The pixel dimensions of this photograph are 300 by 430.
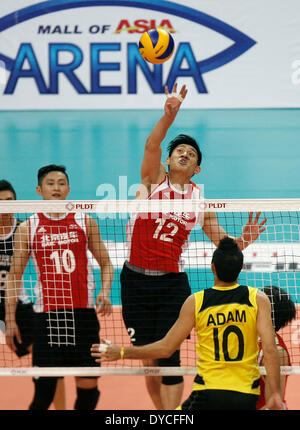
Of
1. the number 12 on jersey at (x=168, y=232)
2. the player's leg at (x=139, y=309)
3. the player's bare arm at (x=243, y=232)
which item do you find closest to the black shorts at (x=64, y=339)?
the player's leg at (x=139, y=309)

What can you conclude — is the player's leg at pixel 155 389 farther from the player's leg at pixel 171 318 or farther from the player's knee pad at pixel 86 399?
the player's knee pad at pixel 86 399

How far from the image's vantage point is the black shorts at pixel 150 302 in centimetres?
467

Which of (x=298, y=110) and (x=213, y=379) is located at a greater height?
(x=298, y=110)

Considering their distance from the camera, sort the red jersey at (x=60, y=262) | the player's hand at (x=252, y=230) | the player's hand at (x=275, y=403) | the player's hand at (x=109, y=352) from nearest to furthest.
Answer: the player's hand at (x=275, y=403) < the player's hand at (x=109, y=352) < the red jersey at (x=60, y=262) < the player's hand at (x=252, y=230)

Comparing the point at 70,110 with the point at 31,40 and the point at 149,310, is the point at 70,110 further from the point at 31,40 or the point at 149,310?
the point at 149,310

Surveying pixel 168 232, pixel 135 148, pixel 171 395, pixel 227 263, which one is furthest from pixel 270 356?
pixel 135 148

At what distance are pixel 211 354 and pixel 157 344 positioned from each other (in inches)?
14.3

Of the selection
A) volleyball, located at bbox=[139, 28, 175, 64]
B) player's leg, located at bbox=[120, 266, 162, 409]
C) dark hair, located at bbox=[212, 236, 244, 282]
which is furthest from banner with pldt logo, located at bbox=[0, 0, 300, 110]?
dark hair, located at bbox=[212, 236, 244, 282]

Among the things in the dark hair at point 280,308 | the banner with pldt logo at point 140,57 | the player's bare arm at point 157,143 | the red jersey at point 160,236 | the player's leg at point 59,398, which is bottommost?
the player's leg at point 59,398

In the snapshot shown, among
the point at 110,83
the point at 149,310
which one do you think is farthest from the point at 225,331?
the point at 110,83

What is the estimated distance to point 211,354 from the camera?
3.52m

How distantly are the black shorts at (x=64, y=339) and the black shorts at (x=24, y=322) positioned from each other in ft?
1.31

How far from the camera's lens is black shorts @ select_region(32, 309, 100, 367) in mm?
4527

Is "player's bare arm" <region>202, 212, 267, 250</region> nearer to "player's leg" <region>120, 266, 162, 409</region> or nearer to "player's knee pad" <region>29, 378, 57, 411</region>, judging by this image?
"player's leg" <region>120, 266, 162, 409</region>
